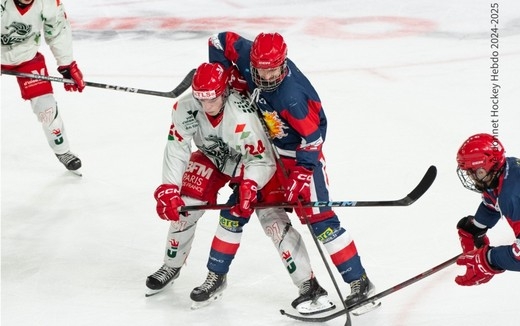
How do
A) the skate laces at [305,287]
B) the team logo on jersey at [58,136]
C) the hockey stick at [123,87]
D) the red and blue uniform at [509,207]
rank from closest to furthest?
the red and blue uniform at [509,207]
the skate laces at [305,287]
the hockey stick at [123,87]
the team logo on jersey at [58,136]

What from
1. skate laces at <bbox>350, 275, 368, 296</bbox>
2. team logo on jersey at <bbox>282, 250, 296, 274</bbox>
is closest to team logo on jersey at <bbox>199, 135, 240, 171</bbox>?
team logo on jersey at <bbox>282, 250, 296, 274</bbox>

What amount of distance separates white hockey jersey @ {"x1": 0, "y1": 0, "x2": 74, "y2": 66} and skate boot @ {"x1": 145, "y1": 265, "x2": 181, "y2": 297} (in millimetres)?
1390

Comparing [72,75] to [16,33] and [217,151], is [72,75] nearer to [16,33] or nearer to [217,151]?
[16,33]

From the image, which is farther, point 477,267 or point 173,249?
point 173,249

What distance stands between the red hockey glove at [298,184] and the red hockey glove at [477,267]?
1.95 ft

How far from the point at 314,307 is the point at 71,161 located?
177 cm

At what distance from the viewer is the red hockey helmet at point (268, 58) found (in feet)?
10.7

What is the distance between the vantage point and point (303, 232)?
4.14 m

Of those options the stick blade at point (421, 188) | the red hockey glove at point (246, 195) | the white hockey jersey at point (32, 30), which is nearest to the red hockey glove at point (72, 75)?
the white hockey jersey at point (32, 30)

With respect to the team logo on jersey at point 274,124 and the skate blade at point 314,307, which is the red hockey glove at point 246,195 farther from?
the skate blade at point 314,307

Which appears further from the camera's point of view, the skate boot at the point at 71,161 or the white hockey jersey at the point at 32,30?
the skate boot at the point at 71,161

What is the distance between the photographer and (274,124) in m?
3.43

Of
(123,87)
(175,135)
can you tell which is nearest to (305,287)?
(175,135)

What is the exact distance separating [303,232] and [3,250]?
1.29 m
